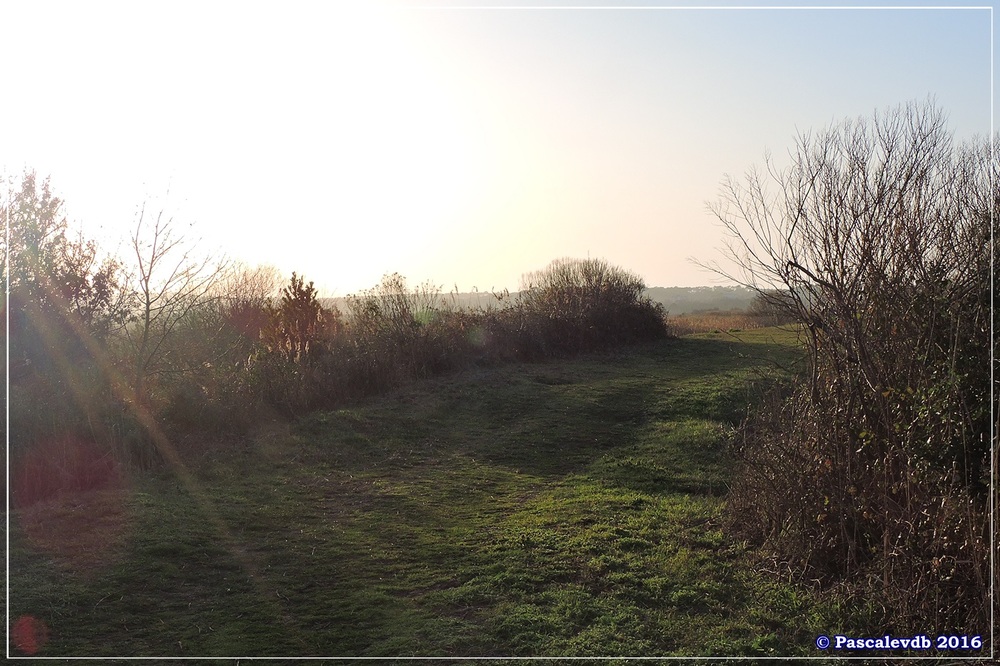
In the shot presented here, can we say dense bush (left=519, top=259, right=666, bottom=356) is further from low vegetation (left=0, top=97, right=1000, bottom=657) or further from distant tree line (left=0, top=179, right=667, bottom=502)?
low vegetation (left=0, top=97, right=1000, bottom=657)

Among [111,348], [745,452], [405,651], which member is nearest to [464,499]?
[745,452]

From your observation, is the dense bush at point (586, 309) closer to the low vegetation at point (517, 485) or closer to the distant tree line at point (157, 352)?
the distant tree line at point (157, 352)

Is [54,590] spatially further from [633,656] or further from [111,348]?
[111,348]

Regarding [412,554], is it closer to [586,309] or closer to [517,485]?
[517,485]

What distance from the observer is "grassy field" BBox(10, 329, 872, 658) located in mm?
4953

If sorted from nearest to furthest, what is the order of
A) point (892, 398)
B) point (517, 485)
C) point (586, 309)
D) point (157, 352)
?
point (892, 398) → point (517, 485) → point (157, 352) → point (586, 309)

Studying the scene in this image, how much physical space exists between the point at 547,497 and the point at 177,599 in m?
3.84

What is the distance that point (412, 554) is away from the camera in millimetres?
6621

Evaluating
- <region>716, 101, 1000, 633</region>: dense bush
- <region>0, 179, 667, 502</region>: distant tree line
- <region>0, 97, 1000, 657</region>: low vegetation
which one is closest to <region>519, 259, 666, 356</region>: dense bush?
<region>0, 179, 667, 502</region>: distant tree line

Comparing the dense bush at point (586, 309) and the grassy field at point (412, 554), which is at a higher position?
the dense bush at point (586, 309)

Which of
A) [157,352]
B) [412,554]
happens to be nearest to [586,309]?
[157,352]

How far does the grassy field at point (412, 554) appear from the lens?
195 inches

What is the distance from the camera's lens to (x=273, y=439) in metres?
10.7

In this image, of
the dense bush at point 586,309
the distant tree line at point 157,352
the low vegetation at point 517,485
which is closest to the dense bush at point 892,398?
the low vegetation at point 517,485
